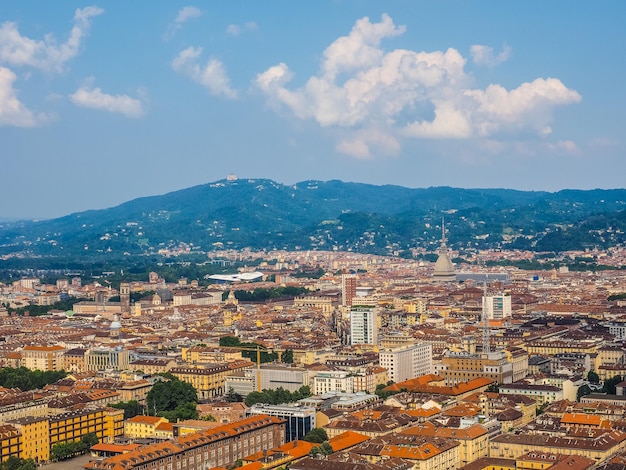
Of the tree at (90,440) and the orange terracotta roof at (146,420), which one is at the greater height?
the orange terracotta roof at (146,420)

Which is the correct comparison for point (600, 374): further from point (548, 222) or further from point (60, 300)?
point (548, 222)

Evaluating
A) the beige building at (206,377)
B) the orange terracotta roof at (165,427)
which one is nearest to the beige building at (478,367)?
the beige building at (206,377)

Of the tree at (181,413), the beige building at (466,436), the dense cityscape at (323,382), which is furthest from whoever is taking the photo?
the tree at (181,413)

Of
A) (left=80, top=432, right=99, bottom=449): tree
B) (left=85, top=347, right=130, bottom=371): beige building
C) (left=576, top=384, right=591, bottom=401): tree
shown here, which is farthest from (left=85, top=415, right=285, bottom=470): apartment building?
(left=85, top=347, right=130, bottom=371): beige building

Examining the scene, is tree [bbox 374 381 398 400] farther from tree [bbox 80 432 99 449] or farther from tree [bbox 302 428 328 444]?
tree [bbox 80 432 99 449]

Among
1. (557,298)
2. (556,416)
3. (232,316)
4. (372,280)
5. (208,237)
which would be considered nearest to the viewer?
(556,416)

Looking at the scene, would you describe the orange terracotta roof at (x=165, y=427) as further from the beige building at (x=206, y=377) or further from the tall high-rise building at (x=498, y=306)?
the tall high-rise building at (x=498, y=306)

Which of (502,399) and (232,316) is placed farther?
(232,316)

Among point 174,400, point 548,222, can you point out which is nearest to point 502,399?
point 174,400
